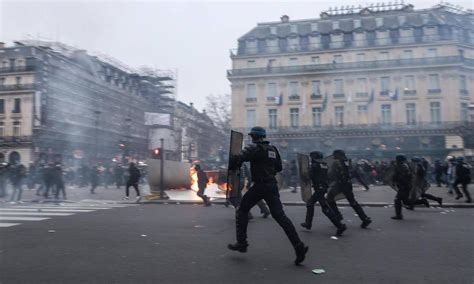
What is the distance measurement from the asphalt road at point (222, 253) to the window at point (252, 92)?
32722 millimetres

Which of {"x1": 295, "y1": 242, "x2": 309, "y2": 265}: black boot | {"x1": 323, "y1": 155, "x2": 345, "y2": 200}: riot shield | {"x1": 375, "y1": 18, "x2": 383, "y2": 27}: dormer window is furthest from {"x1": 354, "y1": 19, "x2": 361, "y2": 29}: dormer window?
{"x1": 295, "y1": 242, "x2": 309, "y2": 265}: black boot

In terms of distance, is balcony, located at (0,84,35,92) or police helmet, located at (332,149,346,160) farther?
balcony, located at (0,84,35,92)

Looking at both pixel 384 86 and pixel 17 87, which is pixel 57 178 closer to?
pixel 17 87

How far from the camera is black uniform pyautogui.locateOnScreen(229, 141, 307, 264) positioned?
15.1 ft

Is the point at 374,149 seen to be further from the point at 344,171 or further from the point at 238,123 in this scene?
the point at 344,171

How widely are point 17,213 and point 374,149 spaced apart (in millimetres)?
25619

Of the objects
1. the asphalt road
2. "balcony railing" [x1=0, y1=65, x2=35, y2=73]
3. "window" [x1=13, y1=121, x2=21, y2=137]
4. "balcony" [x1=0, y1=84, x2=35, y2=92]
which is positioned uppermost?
"balcony railing" [x1=0, y1=65, x2=35, y2=73]

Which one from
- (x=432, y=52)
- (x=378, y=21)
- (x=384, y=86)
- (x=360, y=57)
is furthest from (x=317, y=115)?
(x=378, y=21)

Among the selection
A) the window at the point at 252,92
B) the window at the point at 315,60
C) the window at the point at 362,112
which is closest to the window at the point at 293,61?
the window at the point at 315,60

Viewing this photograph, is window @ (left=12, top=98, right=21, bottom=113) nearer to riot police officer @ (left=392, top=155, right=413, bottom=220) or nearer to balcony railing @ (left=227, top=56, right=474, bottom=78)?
riot police officer @ (left=392, top=155, right=413, bottom=220)

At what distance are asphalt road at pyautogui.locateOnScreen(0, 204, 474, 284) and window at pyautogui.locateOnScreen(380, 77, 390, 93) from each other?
25700 mm

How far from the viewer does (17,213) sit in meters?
9.51

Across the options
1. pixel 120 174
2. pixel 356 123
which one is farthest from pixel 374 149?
pixel 120 174

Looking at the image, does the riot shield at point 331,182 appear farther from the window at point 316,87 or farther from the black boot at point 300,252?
the window at point 316,87
